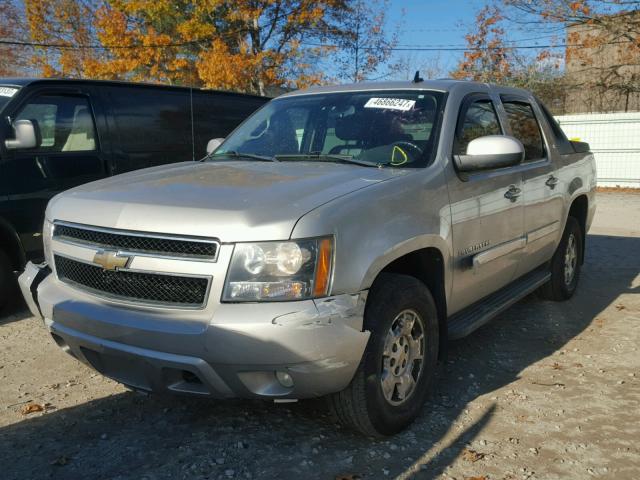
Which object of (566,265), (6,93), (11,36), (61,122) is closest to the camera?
(6,93)

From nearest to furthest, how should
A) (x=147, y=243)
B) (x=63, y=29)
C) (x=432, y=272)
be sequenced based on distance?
(x=147, y=243)
(x=432, y=272)
(x=63, y=29)

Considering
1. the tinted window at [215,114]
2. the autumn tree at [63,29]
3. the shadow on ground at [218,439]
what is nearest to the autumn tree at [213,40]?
the autumn tree at [63,29]

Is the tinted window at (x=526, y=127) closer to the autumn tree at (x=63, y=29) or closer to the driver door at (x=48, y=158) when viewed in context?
the driver door at (x=48, y=158)

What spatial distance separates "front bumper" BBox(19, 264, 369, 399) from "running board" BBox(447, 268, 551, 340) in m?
1.14

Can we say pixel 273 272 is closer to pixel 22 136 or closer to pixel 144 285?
pixel 144 285

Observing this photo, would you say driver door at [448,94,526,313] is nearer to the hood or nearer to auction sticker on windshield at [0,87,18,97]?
the hood

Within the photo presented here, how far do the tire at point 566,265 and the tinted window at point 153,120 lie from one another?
397 cm

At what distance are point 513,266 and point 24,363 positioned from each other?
358 centimetres

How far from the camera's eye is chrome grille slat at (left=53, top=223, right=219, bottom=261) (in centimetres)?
261

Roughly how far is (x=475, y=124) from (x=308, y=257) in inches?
82.0

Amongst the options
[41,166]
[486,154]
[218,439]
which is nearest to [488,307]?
[486,154]

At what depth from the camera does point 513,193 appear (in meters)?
4.22

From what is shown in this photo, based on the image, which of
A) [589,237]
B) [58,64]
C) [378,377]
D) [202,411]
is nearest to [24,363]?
[202,411]

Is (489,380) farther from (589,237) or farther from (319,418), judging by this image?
(589,237)
